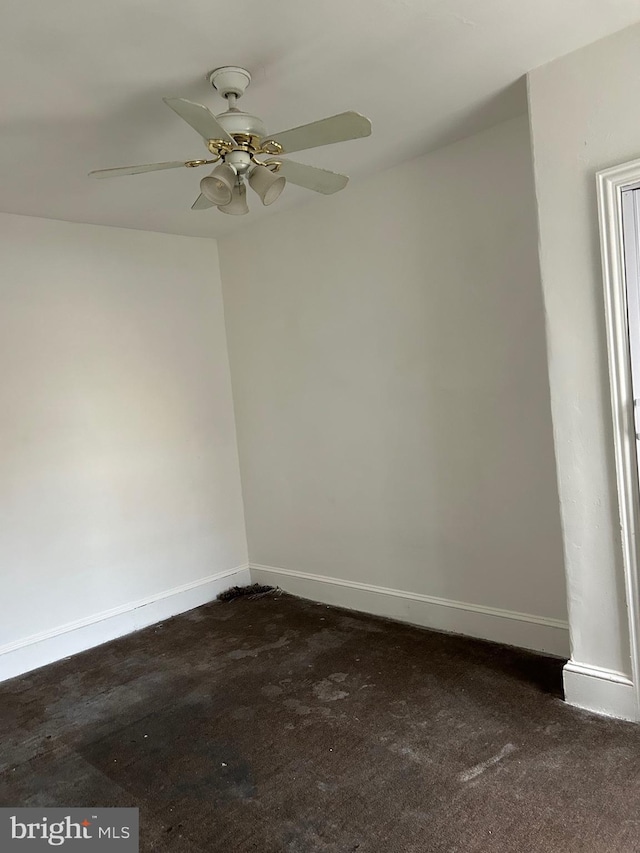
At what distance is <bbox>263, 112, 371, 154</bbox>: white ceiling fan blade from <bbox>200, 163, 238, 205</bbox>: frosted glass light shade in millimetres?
185

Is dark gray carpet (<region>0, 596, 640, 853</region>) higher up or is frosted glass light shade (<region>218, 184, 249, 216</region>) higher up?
frosted glass light shade (<region>218, 184, 249, 216</region>)

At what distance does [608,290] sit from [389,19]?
3.87ft

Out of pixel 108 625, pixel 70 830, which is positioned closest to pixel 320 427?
pixel 108 625

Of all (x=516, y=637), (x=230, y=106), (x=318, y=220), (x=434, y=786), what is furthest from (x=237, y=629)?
(x=230, y=106)

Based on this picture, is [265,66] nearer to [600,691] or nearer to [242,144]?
[242,144]

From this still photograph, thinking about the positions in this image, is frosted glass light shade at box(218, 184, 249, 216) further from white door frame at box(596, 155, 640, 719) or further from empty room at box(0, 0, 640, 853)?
white door frame at box(596, 155, 640, 719)

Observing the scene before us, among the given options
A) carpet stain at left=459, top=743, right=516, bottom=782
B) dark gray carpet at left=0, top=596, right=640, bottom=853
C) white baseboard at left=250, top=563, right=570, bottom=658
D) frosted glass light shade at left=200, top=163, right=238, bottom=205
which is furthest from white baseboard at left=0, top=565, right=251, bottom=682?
frosted glass light shade at left=200, top=163, right=238, bottom=205

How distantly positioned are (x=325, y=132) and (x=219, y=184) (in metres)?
0.40

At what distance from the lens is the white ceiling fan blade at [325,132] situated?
195 cm

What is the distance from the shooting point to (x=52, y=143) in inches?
102

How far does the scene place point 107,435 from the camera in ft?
12.5

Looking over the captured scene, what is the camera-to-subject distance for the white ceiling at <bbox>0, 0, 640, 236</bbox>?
6.19ft

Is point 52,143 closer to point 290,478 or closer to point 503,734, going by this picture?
point 290,478

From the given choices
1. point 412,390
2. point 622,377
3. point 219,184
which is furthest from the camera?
point 412,390
